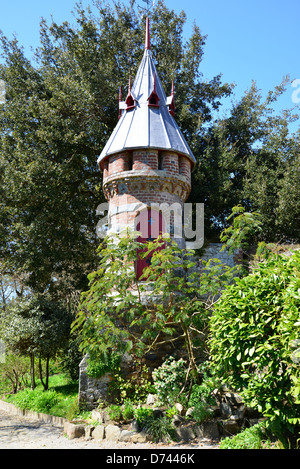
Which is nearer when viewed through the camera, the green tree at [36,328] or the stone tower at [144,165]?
the stone tower at [144,165]

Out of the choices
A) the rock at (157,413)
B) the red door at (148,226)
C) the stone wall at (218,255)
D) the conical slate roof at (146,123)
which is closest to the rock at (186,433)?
the rock at (157,413)

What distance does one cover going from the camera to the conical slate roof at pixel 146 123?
35.5 ft

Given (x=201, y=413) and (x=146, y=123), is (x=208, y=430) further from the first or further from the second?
(x=146, y=123)

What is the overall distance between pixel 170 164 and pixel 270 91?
8.29 metres

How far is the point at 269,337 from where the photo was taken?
5.01 m

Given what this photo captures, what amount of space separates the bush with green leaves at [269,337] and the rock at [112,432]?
2940 mm

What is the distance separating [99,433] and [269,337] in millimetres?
4481

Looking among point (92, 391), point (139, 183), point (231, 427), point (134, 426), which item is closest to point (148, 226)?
point (139, 183)

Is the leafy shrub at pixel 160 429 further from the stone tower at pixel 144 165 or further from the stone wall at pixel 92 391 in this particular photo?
the stone tower at pixel 144 165

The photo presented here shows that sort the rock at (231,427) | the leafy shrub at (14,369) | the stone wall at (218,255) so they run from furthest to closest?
the leafy shrub at (14,369) < the stone wall at (218,255) < the rock at (231,427)

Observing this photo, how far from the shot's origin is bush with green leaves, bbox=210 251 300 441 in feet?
15.5

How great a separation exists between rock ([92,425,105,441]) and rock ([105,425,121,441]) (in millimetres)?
88

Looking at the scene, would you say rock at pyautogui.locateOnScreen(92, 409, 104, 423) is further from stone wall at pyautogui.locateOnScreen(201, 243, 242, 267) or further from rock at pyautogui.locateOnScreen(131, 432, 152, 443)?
stone wall at pyautogui.locateOnScreen(201, 243, 242, 267)

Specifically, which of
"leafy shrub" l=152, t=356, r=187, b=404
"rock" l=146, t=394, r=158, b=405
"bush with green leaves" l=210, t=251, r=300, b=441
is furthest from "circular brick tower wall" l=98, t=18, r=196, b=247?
"bush with green leaves" l=210, t=251, r=300, b=441
